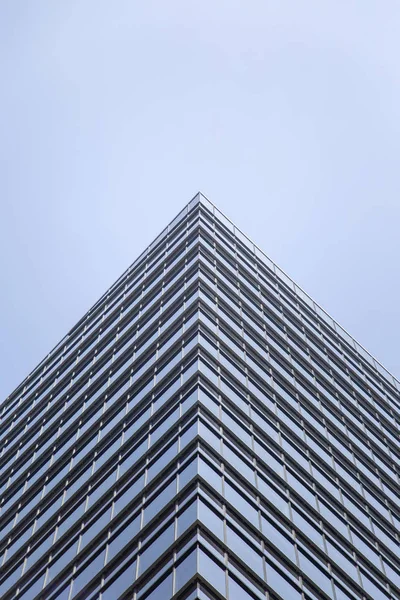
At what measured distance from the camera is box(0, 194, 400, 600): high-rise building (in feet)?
102

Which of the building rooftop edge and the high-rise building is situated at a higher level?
the building rooftop edge

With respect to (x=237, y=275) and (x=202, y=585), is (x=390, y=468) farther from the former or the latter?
(x=202, y=585)

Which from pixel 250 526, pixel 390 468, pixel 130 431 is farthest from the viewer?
pixel 390 468

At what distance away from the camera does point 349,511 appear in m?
39.8

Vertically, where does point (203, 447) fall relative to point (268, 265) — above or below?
below

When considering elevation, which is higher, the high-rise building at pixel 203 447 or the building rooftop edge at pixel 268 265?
the building rooftop edge at pixel 268 265

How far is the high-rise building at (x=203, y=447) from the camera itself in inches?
1224

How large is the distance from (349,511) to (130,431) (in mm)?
9804

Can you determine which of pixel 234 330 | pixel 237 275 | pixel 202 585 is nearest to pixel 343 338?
pixel 237 275

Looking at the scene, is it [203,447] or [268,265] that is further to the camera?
[268,265]

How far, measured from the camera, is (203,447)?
33.5 metres

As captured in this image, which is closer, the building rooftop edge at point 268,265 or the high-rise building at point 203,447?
the high-rise building at point 203,447

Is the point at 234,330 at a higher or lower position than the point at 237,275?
lower

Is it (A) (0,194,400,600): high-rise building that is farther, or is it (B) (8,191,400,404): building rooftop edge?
(B) (8,191,400,404): building rooftop edge
